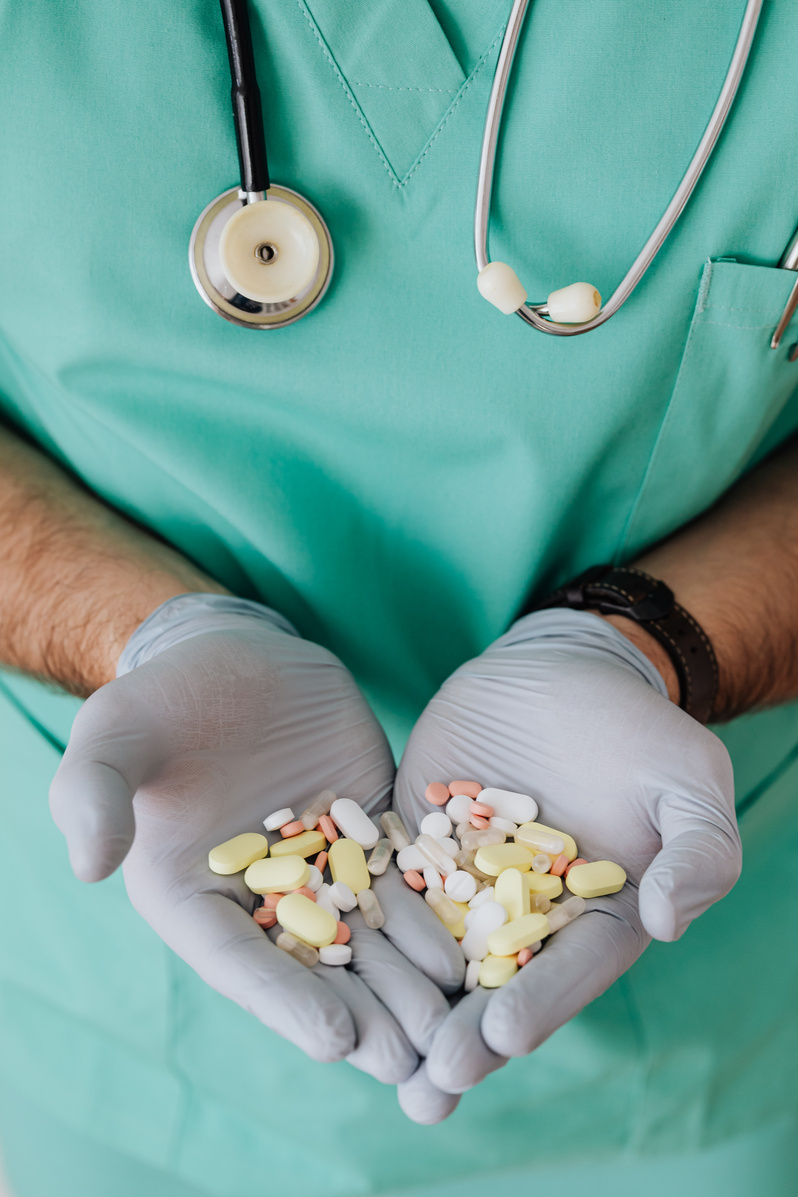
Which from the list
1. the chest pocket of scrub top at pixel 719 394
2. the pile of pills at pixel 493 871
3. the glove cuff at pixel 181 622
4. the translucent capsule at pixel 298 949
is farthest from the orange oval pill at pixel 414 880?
the chest pocket of scrub top at pixel 719 394

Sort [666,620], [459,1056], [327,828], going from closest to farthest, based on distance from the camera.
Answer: [459,1056] < [327,828] < [666,620]

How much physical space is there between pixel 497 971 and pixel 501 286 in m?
0.49

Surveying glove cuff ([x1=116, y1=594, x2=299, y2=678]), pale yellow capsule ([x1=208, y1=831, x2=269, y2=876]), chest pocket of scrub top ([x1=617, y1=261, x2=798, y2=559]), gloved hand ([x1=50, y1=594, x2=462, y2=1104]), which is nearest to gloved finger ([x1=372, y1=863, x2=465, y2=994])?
gloved hand ([x1=50, y1=594, x2=462, y2=1104])

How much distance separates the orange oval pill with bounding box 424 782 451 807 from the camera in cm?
75

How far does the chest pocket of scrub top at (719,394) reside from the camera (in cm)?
73

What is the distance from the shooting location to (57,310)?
2.43 ft

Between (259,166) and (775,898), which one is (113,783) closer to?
(259,166)

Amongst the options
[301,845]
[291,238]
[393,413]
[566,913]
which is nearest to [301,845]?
[301,845]

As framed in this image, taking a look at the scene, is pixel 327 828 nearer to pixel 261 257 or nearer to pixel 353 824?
pixel 353 824

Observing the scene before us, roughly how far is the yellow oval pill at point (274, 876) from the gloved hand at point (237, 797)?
0.01 m

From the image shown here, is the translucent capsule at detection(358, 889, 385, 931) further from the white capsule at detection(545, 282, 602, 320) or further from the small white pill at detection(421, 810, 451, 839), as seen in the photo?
the white capsule at detection(545, 282, 602, 320)

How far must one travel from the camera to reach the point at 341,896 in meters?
0.68

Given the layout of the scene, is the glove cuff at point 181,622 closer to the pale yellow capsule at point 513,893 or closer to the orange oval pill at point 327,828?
the orange oval pill at point 327,828

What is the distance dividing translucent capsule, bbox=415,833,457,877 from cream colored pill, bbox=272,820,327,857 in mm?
83
